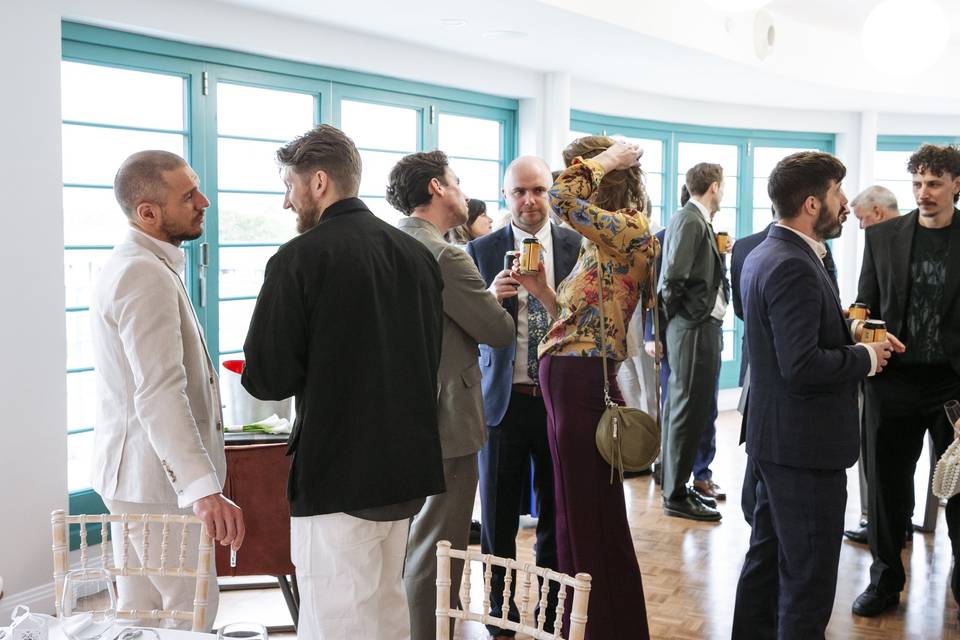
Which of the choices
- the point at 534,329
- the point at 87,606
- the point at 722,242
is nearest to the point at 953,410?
the point at 534,329

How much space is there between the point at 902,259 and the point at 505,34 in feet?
9.97

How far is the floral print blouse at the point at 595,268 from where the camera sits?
8.63 ft

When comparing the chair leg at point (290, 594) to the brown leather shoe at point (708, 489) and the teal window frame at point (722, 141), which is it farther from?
the teal window frame at point (722, 141)

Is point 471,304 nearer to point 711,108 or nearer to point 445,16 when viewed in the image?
point 445,16

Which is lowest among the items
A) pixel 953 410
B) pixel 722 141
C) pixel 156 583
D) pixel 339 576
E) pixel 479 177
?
pixel 156 583

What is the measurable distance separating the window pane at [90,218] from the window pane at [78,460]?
3.03 ft

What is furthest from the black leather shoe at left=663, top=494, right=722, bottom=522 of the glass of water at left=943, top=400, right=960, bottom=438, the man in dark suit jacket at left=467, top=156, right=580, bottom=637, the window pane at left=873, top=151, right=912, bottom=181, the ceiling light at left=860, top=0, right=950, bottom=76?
the window pane at left=873, top=151, right=912, bottom=181

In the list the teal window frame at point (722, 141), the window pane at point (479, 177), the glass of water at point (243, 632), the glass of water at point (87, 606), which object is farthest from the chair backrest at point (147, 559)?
the teal window frame at point (722, 141)

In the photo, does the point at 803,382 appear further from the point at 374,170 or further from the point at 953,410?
the point at 374,170

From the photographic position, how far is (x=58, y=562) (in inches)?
79.1

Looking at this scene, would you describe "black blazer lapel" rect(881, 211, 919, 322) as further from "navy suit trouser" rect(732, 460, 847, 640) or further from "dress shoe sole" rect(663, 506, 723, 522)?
"dress shoe sole" rect(663, 506, 723, 522)

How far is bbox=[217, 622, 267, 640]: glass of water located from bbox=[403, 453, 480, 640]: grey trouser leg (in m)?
1.44

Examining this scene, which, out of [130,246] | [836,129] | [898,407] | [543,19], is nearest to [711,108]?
[836,129]

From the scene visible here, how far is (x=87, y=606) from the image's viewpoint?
159cm
